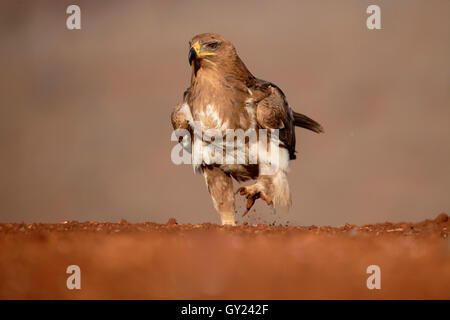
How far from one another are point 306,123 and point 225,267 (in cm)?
454

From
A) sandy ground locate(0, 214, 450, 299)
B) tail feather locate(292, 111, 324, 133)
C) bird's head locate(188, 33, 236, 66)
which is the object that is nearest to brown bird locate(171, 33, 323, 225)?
bird's head locate(188, 33, 236, 66)

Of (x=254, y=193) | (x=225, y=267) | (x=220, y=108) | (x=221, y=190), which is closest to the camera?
(x=225, y=267)

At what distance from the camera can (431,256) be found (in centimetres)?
289

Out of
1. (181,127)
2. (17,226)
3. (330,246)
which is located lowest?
(330,246)

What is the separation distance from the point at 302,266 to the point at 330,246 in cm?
24

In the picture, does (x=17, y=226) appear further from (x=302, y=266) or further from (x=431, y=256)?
(x=431, y=256)

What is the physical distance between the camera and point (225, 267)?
2842mm

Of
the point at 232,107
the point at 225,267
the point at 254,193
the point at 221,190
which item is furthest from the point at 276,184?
the point at 225,267

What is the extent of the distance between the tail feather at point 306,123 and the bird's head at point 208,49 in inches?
60.2

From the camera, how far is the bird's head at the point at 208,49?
581 centimetres

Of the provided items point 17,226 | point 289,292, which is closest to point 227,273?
point 289,292

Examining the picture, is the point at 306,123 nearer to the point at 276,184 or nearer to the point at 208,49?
the point at 276,184

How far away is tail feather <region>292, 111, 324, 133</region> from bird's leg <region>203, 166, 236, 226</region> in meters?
1.39

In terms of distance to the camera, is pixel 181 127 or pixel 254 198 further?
pixel 181 127
